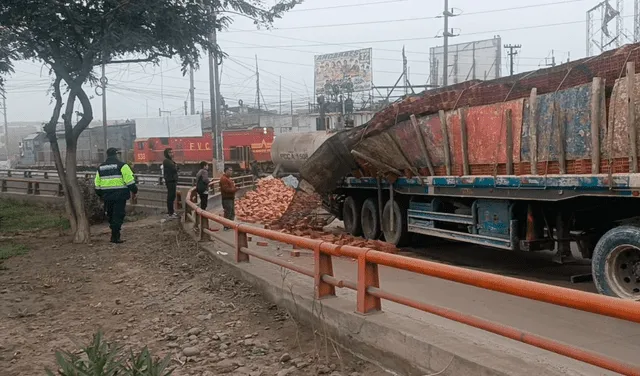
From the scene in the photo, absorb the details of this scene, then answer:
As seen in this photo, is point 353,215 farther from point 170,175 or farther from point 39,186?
point 39,186

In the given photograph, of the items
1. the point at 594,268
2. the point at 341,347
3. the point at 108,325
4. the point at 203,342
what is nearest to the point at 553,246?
the point at 594,268

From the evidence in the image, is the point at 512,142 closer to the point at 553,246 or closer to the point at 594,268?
the point at 553,246

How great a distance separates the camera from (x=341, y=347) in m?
5.04

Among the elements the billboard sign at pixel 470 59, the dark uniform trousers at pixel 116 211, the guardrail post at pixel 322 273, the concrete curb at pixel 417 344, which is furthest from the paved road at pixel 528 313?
the billboard sign at pixel 470 59

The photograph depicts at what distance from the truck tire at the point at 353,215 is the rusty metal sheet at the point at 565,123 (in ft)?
18.3

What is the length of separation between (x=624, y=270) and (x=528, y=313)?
4.46ft

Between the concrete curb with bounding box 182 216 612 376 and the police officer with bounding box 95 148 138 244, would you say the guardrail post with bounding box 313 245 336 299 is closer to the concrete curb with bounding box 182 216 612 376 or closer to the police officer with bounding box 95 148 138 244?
the concrete curb with bounding box 182 216 612 376

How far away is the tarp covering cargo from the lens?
6.86m

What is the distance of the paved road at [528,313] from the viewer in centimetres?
516

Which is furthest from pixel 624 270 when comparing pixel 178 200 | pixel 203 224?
pixel 178 200

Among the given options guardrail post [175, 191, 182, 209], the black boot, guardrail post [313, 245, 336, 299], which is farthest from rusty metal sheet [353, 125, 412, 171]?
guardrail post [175, 191, 182, 209]

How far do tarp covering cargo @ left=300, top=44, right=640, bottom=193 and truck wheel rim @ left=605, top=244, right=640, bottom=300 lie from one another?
88 centimetres

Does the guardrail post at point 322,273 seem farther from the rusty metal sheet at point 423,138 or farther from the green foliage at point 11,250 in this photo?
the green foliage at point 11,250

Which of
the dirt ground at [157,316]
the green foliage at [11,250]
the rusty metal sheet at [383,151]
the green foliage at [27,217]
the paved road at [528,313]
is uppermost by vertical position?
the rusty metal sheet at [383,151]
